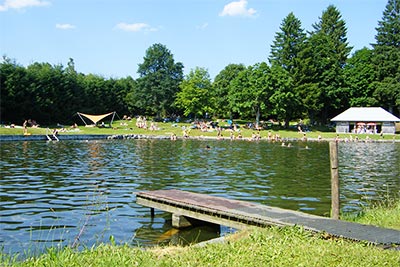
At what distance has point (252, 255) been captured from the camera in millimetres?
6629

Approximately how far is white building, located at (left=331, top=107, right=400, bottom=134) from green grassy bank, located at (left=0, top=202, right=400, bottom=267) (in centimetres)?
5982

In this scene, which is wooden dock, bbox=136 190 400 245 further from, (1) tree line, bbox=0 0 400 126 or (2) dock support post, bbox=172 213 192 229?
(1) tree line, bbox=0 0 400 126

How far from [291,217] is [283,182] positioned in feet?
35.8

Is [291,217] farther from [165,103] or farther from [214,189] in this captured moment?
[165,103]

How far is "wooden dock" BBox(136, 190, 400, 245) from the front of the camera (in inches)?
313

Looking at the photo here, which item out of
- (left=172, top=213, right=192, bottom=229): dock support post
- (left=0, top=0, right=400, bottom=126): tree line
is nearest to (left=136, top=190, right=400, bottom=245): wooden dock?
(left=172, top=213, right=192, bottom=229): dock support post

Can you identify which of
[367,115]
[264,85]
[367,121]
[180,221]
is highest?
[264,85]

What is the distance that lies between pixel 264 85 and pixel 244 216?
184 feet

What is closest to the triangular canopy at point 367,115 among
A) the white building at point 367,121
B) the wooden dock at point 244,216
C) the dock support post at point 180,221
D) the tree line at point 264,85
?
the white building at point 367,121

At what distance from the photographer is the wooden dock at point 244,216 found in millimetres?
7958

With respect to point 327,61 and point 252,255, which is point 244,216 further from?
point 327,61

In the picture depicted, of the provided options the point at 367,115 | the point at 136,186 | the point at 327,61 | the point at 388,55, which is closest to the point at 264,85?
the point at 327,61

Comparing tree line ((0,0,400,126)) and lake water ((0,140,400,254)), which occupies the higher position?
tree line ((0,0,400,126))

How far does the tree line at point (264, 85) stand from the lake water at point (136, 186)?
30.3 meters
